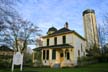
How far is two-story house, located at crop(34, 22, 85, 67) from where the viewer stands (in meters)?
26.8

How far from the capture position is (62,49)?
27.1 metres

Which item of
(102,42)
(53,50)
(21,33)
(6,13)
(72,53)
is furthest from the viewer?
(102,42)

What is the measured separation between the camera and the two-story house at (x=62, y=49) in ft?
87.8

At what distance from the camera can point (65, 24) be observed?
3484 centimetres

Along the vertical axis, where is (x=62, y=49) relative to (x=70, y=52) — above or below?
above

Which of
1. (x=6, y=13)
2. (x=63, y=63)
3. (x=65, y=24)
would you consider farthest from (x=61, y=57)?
(x=6, y=13)

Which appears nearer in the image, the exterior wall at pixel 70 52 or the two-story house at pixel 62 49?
the exterior wall at pixel 70 52

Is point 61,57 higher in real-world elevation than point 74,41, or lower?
lower

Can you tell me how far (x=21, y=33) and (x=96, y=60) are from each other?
15.7 meters

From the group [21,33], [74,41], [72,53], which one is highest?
[21,33]

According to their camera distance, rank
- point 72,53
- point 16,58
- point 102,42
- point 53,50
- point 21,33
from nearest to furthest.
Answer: point 16,58 → point 72,53 → point 53,50 → point 21,33 → point 102,42

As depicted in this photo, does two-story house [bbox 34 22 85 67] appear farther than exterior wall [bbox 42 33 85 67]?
Yes

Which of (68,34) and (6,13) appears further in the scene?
(68,34)

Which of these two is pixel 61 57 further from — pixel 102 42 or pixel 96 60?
pixel 102 42
